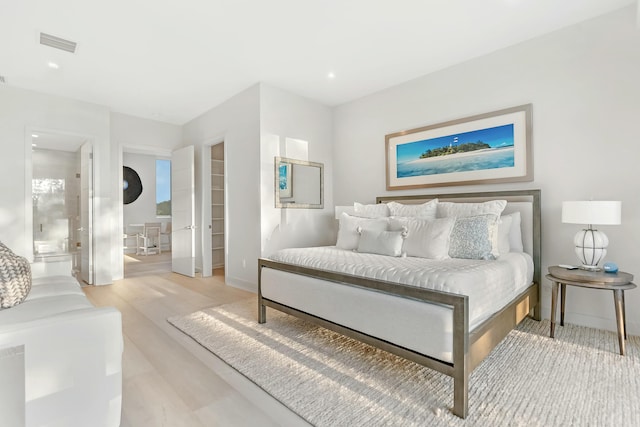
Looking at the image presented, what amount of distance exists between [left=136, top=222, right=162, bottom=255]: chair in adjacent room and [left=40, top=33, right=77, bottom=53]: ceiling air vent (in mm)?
5704

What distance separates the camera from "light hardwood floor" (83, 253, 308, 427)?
5.17ft

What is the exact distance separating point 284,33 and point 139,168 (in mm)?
7648

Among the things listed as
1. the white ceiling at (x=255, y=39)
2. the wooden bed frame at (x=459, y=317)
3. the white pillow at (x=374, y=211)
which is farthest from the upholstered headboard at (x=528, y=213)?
the white ceiling at (x=255, y=39)

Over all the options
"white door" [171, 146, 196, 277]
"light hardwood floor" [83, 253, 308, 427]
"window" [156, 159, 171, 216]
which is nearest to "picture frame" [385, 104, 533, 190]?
"light hardwood floor" [83, 253, 308, 427]

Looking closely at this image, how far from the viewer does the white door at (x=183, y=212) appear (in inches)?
202

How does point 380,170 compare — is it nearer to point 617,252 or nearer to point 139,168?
point 617,252

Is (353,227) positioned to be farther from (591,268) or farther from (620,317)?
(620,317)

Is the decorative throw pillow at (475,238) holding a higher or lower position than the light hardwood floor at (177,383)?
higher

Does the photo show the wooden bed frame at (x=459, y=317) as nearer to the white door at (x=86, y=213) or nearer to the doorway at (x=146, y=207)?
the white door at (x=86, y=213)

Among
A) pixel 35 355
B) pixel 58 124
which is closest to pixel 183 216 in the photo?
pixel 58 124

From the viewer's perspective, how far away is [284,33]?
9.51ft

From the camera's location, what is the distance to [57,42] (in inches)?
117

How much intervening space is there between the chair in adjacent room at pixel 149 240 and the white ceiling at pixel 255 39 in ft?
14.9

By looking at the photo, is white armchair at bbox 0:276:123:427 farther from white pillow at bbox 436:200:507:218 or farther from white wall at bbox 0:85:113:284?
white wall at bbox 0:85:113:284
